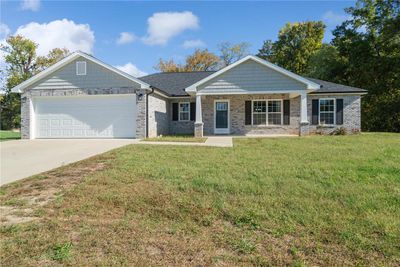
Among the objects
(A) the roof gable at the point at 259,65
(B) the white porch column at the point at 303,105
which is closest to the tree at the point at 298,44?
(A) the roof gable at the point at 259,65

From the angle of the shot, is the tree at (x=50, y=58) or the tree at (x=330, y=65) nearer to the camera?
the tree at (x=330, y=65)

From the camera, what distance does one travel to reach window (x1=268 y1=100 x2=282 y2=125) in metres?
17.2

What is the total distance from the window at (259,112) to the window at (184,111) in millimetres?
4404

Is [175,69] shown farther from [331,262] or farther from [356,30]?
[331,262]

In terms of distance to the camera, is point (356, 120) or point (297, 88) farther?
point (356, 120)

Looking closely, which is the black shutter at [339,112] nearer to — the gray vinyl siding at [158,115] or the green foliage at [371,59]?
the green foliage at [371,59]

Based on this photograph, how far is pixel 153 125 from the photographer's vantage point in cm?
1515

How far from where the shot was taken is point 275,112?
56.5ft

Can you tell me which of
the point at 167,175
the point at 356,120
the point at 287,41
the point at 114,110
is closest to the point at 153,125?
the point at 114,110

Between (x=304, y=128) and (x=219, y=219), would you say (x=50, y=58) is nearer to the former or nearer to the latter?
(x=304, y=128)

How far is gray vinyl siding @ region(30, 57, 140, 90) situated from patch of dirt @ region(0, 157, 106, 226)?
8.36 m

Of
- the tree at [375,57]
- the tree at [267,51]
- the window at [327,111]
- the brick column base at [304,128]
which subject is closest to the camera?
the brick column base at [304,128]

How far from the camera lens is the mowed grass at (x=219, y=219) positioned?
121 inches

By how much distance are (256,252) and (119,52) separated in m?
20.4
